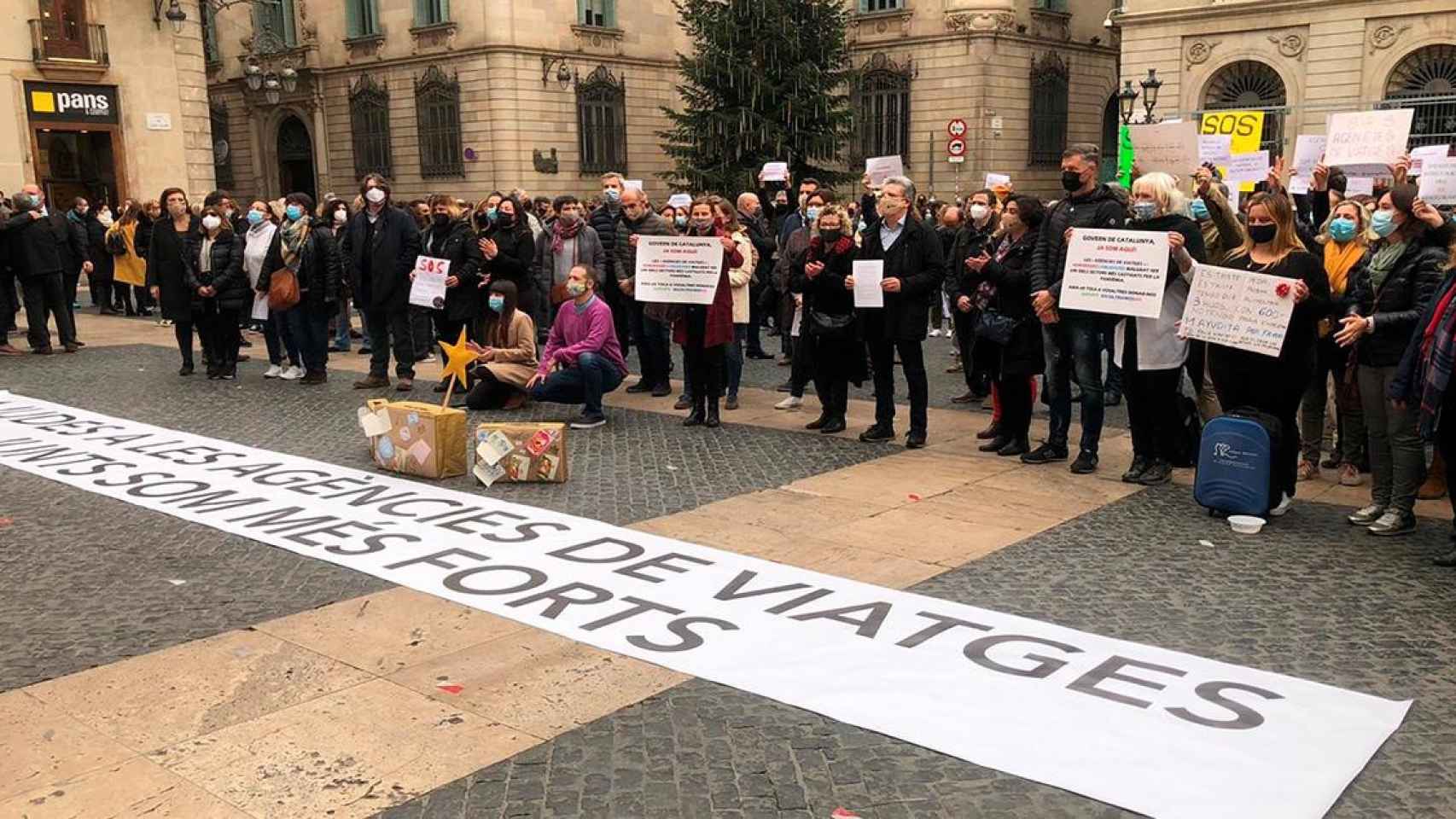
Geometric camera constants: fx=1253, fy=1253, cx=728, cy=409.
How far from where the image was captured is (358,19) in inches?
1522

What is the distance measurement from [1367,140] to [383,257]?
361 inches

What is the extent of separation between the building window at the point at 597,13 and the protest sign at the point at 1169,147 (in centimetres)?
2965

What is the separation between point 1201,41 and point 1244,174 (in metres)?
21.8

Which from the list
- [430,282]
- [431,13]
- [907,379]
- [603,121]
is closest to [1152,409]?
[907,379]

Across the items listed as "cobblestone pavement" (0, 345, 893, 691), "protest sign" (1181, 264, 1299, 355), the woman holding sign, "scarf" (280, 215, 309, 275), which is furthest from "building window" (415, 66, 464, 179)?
the woman holding sign

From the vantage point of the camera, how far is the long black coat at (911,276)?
30.4 feet

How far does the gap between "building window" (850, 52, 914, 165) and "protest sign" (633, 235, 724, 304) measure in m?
27.8

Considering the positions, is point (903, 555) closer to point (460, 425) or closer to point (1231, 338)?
point (1231, 338)

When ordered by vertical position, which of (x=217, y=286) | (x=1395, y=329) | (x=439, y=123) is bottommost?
(x=217, y=286)

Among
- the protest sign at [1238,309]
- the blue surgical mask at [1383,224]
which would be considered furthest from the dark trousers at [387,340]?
the blue surgical mask at [1383,224]

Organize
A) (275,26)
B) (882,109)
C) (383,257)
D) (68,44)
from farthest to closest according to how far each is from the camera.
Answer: (275,26) → (882,109) → (68,44) → (383,257)

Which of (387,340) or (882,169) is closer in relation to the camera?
(387,340)

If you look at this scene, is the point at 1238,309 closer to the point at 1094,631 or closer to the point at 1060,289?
the point at 1060,289

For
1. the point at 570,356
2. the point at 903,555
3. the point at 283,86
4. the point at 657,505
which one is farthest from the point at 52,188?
the point at 903,555
